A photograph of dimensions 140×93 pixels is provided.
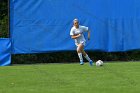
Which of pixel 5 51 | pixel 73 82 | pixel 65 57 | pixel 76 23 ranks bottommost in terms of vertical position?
pixel 65 57

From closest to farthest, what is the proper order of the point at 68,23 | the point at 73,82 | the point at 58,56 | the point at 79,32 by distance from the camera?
the point at 73,82, the point at 79,32, the point at 68,23, the point at 58,56

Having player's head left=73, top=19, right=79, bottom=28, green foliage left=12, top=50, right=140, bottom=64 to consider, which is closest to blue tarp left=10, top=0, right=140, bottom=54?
green foliage left=12, top=50, right=140, bottom=64

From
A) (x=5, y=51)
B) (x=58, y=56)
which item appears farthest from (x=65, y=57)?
(x=5, y=51)

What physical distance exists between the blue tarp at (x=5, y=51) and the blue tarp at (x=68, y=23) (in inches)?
9.6

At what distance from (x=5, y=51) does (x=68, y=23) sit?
2.71 metres

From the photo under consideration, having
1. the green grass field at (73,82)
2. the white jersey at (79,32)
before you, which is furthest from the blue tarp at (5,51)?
the green grass field at (73,82)

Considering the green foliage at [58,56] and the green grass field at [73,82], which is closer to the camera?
the green grass field at [73,82]

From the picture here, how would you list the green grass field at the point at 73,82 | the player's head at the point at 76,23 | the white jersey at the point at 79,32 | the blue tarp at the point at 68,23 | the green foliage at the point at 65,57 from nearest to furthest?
the green grass field at the point at 73,82
the player's head at the point at 76,23
the white jersey at the point at 79,32
the blue tarp at the point at 68,23
the green foliage at the point at 65,57

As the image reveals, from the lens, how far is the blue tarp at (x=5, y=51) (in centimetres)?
1675

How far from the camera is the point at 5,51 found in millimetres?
16812

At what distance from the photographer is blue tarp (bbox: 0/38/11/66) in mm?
16750

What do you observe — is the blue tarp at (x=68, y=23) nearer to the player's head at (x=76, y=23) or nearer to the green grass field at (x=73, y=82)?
the player's head at (x=76, y=23)

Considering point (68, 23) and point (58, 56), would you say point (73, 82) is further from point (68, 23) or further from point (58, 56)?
point (58, 56)

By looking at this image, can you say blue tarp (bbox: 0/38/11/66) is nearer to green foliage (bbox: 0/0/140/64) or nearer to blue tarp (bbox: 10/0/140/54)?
blue tarp (bbox: 10/0/140/54)
